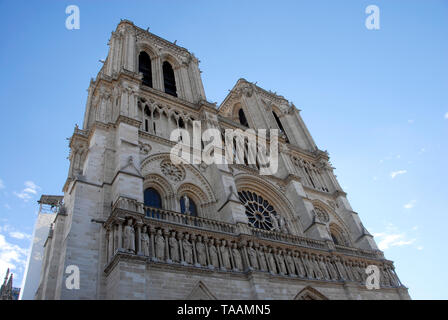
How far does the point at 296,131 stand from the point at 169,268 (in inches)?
821

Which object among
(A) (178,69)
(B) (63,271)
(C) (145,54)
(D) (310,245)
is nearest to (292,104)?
(A) (178,69)

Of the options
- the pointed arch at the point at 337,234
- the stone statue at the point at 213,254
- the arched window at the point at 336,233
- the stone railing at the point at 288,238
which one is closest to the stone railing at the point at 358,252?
the stone railing at the point at 288,238

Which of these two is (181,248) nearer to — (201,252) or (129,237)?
(201,252)

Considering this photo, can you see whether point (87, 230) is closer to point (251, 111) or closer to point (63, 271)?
point (63, 271)

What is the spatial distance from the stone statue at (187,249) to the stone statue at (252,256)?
274cm

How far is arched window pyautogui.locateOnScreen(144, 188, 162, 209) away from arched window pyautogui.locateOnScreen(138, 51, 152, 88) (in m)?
9.62

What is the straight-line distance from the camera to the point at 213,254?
13.9m

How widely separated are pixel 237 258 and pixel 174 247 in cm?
295

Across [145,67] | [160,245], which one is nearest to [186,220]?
[160,245]

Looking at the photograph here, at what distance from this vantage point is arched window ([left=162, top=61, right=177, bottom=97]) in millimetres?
24688

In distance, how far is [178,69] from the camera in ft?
86.1

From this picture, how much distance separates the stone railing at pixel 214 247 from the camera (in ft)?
40.3

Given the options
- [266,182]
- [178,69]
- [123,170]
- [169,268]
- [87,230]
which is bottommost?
[169,268]

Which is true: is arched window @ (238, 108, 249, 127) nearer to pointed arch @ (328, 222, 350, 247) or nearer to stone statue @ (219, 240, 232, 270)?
pointed arch @ (328, 222, 350, 247)
